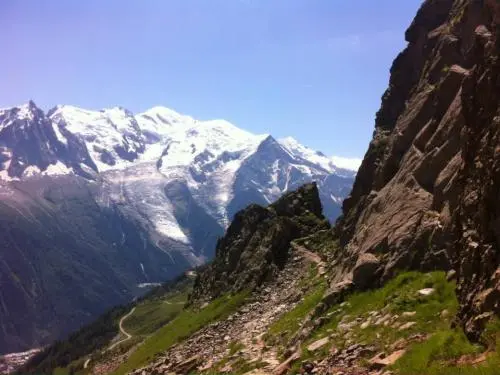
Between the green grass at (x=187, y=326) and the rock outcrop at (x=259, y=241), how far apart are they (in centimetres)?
432

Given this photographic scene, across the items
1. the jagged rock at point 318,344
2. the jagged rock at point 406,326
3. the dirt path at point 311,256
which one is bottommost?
the jagged rock at point 318,344

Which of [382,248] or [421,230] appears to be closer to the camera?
[421,230]

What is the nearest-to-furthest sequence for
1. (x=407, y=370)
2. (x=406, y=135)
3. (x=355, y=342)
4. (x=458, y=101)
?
(x=407, y=370) → (x=355, y=342) → (x=458, y=101) → (x=406, y=135)

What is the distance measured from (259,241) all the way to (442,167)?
76.3m

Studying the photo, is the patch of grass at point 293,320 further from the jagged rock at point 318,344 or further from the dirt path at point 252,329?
the jagged rock at point 318,344

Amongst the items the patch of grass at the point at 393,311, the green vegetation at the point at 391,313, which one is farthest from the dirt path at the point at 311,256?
the green vegetation at the point at 391,313

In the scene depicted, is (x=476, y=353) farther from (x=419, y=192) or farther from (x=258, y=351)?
(x=258, y=351)

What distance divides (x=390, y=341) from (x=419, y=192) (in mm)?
19088

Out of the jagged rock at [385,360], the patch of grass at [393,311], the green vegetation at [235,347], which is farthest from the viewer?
the green vegetation at [235,347]

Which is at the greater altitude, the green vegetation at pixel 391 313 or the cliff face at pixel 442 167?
the cliff face at pixel 442 167

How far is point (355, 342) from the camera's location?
32.6 meters

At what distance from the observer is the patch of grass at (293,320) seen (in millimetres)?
51409

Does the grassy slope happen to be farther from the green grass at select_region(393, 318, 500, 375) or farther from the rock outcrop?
the rock outcrop

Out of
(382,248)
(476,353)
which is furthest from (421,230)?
(476,353)
